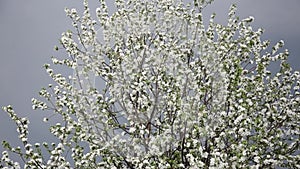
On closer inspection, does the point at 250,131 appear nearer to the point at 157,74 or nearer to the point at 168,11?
the point at 157,74

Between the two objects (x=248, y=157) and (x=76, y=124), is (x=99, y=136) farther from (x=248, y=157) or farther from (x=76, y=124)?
(x=248, y=157)

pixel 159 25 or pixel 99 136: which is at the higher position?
pixel 159 25

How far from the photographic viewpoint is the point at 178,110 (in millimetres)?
7125

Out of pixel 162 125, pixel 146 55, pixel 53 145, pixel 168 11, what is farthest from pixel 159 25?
pixel 53 145

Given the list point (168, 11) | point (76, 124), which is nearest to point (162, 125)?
point (76, 124)

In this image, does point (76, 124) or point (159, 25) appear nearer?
point (76, 124)

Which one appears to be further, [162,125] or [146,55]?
[146,55]

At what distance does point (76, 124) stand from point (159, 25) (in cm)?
210

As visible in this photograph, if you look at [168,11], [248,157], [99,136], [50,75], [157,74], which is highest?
[168,11]

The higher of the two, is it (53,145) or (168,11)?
(168,11)

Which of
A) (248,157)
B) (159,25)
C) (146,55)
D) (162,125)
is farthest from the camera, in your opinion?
(159,25)

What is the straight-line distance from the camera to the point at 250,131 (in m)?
7.37

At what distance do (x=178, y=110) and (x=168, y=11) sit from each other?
2.06 m

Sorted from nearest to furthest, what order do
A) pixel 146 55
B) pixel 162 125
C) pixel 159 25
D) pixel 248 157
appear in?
pixel 248 157, pixel 162 125, pixel 146 55, pixel 159 25
